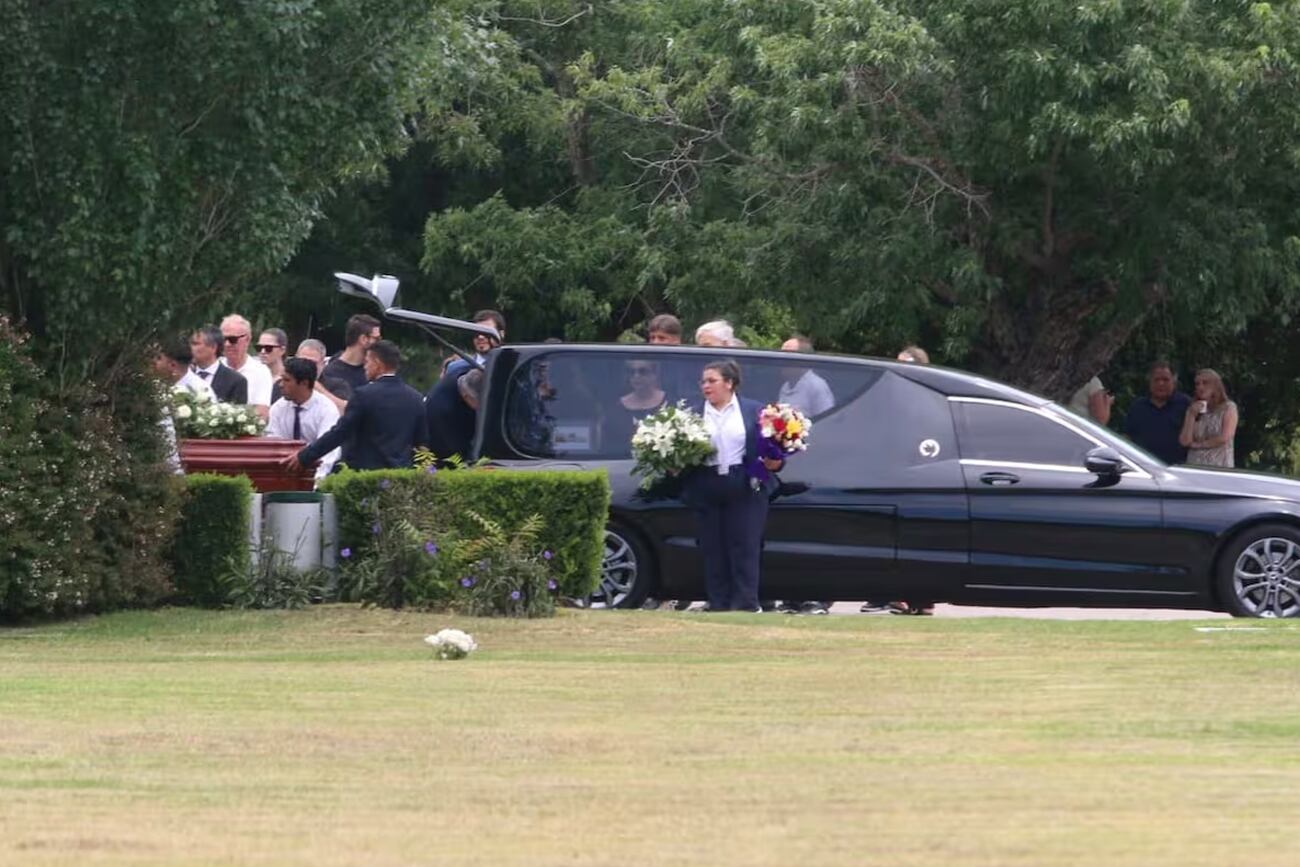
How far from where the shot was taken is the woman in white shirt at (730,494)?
55.3 ft

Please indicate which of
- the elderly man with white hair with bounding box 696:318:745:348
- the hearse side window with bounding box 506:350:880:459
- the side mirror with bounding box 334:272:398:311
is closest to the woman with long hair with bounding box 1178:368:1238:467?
the elderly man with white hair with bounding box 696:318:745:348

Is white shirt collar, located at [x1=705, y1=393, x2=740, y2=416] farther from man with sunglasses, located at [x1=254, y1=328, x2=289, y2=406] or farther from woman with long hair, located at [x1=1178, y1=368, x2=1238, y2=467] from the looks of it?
woman with long hair, located at [x1=1178, y1=368, x2=1238, y2=467]

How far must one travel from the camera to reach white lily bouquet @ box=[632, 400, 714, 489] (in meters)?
16.8

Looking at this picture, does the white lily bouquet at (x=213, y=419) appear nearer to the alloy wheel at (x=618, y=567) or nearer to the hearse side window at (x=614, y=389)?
the hearse side window at (x=614, y=389)

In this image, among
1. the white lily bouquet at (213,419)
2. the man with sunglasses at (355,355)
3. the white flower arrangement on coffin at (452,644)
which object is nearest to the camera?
the white flower arrangement on coffin at (452,644)

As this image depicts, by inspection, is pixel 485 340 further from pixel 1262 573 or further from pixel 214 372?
pixel 1262 573

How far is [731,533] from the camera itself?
16859mm

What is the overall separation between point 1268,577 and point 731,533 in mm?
3558

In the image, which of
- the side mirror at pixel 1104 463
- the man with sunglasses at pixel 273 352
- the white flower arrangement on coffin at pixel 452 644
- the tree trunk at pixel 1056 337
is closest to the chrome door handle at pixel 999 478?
the side mirror at pixel 1104 463

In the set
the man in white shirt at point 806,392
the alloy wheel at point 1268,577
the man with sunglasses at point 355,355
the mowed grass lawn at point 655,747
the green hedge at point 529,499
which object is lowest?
the mowed grass lawn at point 655,747

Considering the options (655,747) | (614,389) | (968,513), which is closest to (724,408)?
(614,389)

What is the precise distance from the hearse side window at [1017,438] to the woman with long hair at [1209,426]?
13.2 ft

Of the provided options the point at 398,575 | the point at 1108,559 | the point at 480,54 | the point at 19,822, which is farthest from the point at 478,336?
the point at 19,822

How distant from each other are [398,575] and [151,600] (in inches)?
63.5
